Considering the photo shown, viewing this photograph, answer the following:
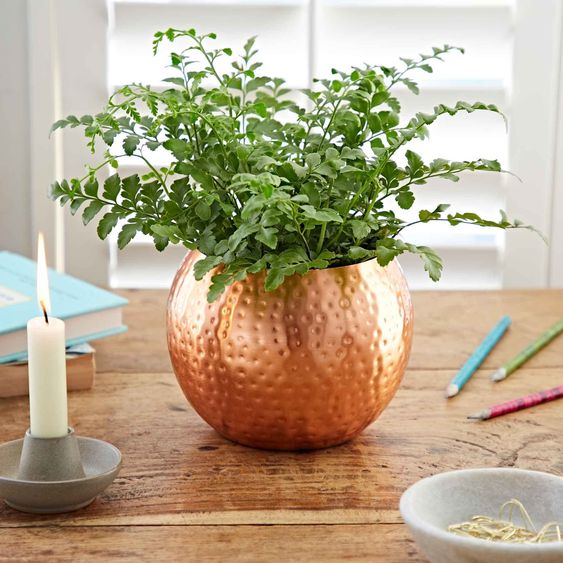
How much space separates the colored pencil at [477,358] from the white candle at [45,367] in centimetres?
41

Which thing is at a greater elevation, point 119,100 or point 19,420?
point 119,100

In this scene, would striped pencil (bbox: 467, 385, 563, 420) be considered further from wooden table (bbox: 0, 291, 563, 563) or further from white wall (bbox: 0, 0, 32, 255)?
white wall (bbox: 0, 0, 32, 255)

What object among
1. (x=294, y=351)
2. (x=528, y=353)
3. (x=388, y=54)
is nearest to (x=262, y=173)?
(x=294, y=351)

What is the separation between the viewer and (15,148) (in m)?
1.55

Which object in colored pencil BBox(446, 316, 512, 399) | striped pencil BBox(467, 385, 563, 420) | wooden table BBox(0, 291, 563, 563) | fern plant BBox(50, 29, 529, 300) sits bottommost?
wooden table BBox(0, 291, 563, 563)

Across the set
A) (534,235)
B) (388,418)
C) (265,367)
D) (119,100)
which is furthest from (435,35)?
(265,367)

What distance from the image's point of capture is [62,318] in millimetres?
919

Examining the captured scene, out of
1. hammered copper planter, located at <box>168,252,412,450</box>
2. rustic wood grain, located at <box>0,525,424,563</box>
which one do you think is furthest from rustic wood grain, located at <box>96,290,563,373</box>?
rustic wood grain, located at <box>0,525,424,563</box>

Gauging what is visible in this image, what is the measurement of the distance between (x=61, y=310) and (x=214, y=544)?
1.28ft

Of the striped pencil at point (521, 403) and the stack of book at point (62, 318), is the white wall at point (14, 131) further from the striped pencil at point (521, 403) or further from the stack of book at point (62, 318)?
the striped pencil at point (521, 403)

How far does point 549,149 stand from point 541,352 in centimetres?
63

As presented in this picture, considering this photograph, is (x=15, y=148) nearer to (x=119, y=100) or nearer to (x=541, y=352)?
(x=119, y=100)

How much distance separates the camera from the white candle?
0.61 metres

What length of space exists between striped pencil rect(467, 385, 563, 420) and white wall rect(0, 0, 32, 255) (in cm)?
96
